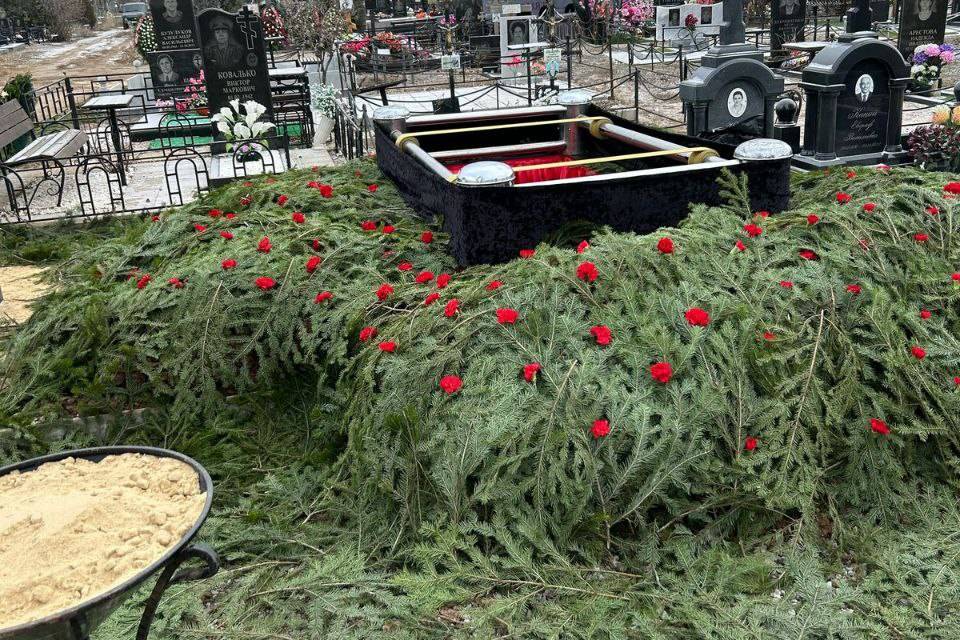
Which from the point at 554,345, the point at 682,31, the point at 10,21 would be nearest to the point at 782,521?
the point at 554,345

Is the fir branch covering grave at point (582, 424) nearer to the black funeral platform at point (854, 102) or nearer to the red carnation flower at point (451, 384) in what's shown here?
the red carnation flower at point (451, 384)

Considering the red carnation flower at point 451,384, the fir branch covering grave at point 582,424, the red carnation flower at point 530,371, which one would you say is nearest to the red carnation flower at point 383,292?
the fir branch covering grave at point 582,424

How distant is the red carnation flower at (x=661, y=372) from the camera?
3109 millimetres

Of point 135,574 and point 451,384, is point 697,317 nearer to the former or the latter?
point 451,384

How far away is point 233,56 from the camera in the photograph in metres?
12.1

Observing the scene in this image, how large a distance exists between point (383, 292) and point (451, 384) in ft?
3.61

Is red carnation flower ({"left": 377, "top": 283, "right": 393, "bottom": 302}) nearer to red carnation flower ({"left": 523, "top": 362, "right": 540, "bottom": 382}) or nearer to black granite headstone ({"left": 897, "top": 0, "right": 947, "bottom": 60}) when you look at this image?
red carnation flower ({"left": 523, "top": 362, "right": 540, "bottom": 382})

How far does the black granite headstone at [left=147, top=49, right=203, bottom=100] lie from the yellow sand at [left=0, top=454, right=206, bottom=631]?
1662 cm

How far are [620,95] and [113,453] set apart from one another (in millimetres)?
15836

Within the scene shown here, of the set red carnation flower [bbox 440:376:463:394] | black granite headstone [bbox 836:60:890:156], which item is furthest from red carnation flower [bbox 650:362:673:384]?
black granite headstone [bbox 836:60:890:156]

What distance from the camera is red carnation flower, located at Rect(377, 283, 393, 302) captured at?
421cm

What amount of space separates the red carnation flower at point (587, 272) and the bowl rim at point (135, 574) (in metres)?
1.93

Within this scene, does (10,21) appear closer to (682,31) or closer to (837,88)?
(682,31)

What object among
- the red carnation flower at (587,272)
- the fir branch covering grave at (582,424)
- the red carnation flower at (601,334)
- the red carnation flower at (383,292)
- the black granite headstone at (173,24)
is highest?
the black granite headstone at (173,24)
